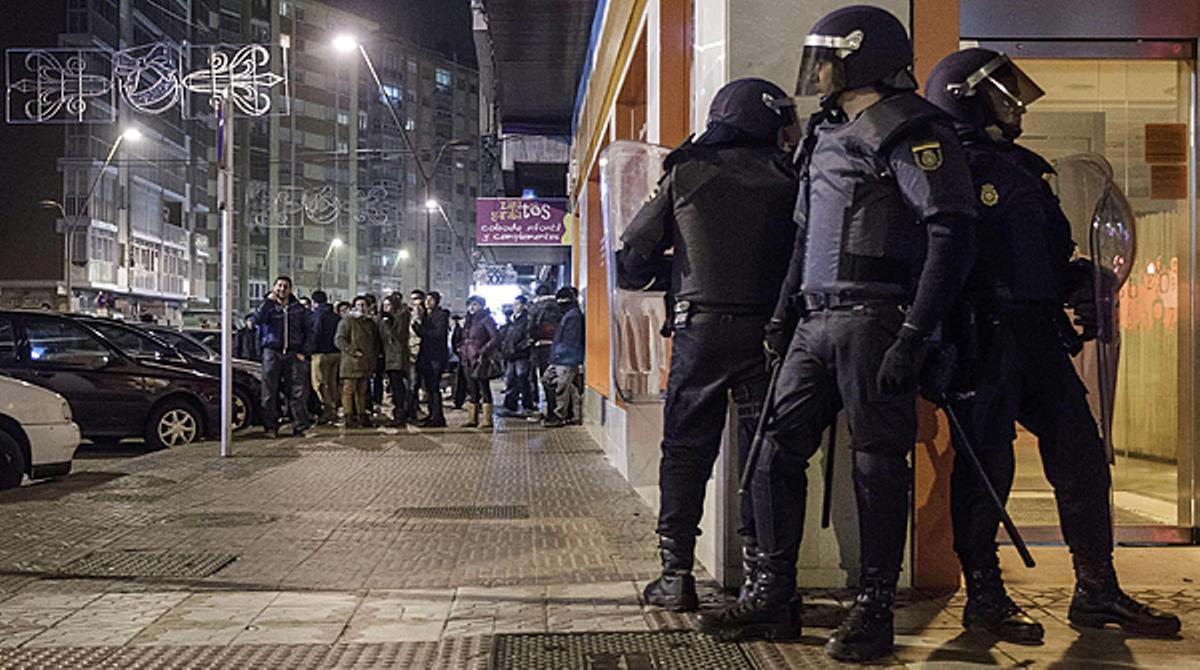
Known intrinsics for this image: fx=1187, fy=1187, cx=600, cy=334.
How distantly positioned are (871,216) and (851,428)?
2.54 feet

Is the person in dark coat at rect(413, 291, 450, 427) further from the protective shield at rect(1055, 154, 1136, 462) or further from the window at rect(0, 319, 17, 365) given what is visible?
the protective shield at rect(1055, 154, 1136, 462)

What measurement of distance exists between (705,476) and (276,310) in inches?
427

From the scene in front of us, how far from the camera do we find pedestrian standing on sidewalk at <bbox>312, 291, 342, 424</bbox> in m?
16.4

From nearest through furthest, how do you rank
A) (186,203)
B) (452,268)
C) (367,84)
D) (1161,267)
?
(1161,267) → (186,203) → (367,84) → (452,268)

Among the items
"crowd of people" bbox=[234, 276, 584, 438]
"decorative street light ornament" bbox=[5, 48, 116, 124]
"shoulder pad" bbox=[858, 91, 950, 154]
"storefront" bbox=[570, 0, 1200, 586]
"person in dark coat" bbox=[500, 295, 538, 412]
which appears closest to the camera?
"shoulder pad" bbox=[858, 91, 950, 154]

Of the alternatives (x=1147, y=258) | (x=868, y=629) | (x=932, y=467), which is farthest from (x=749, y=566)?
(x=1147, y=258)

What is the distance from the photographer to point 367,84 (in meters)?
103

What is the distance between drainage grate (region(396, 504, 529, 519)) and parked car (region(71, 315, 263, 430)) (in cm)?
689

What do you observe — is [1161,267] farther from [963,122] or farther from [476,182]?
[476,182]

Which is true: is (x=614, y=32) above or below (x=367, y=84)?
below

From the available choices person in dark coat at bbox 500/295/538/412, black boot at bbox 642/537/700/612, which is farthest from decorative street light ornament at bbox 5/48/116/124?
black boot at bbox 642/537/700/612

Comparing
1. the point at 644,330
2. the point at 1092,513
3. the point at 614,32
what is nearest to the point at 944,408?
the point at 1092,513

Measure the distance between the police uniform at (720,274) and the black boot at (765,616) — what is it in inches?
12.4

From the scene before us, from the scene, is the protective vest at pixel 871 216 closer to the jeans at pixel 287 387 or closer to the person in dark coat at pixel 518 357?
the jeans at pixel 287 387
